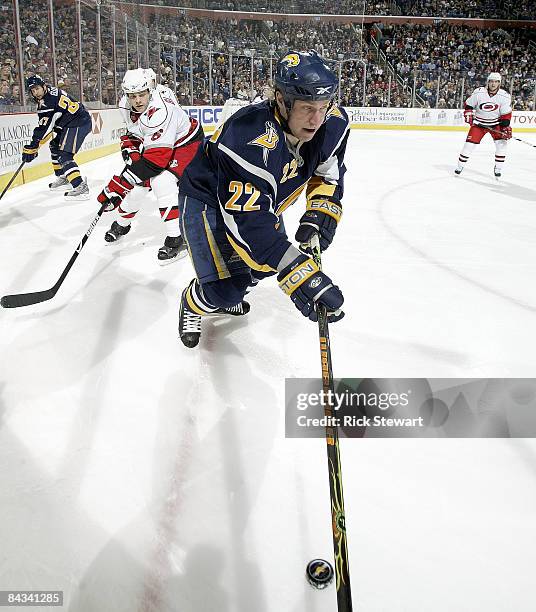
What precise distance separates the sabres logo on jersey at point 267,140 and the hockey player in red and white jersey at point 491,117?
6.02 metres

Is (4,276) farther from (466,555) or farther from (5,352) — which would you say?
(466,555)

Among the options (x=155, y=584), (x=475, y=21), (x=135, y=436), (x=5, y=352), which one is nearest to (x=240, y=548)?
(x=155, y=584)

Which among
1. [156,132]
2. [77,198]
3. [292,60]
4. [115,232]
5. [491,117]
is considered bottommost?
[77,198]

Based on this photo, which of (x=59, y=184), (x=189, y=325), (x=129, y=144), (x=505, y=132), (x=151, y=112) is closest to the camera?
(x=189, y=325)

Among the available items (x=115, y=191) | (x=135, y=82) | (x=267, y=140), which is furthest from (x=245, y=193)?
(x=135, y=82)

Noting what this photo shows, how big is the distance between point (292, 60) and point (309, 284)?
649 mm

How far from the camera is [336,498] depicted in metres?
1.12

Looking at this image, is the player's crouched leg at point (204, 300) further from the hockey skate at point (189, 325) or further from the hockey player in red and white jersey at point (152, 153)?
the hockey player in red and white jersey at point (152, 153)

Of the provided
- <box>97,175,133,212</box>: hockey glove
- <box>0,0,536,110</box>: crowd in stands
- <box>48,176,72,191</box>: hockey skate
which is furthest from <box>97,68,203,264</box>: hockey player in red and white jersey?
<box>0,0,536,110</box>: crowd in stands

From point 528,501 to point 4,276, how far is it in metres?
2.92

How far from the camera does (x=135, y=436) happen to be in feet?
5.61

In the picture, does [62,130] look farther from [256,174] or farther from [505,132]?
[505,132]

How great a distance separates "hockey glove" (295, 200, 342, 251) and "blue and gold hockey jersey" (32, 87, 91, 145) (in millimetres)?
4090

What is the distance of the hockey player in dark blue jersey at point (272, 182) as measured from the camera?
57.6 inches
